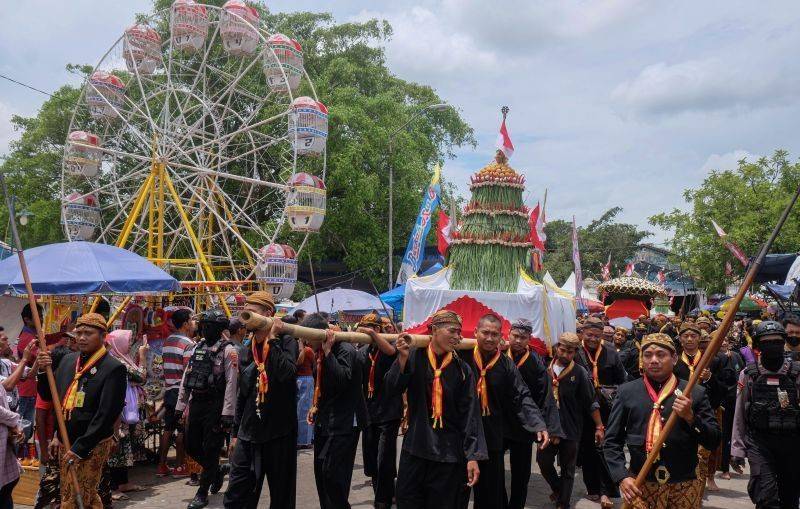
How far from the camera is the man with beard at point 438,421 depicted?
183 inches

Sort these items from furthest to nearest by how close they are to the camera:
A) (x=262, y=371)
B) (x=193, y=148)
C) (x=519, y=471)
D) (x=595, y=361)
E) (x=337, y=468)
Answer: (x=193, y=148), (x=595, y=361), (x=519, y=471), (x=337, y=468), (x=262, y=371)

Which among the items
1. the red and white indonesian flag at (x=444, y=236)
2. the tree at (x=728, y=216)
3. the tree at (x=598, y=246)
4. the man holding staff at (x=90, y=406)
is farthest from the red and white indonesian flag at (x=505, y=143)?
the tree at (x=598, y=246)

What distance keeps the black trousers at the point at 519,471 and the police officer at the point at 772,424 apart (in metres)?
1.81

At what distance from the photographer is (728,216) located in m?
26.5

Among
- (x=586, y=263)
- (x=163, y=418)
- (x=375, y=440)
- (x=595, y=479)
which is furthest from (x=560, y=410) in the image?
(x=586, y=263)

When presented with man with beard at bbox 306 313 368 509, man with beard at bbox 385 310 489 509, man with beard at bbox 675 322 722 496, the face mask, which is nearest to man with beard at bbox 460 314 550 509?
man with beard at bbox 385 310 489 509

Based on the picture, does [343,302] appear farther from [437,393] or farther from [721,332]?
[721,332]

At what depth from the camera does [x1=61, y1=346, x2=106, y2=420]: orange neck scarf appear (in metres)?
4.95

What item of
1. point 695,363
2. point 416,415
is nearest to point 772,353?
point 695,363

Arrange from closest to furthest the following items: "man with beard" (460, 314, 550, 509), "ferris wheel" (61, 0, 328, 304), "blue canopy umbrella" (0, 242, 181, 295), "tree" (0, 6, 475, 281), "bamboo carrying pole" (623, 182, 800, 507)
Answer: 1. "bamboo carrying pole" (623, 182, 800, 507)
2. "man with beard" (460, 314, 550, 509)
3. "blue canopy umbrella" (0, 242, 181, 295)
4. "ferris wheel" (61, 0, 328, 304)
5. "tree" (0, 6, 475, 281)

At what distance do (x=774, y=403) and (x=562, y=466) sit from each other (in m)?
2.17

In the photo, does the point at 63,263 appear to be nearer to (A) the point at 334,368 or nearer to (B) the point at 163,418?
(B) the point at 163,418

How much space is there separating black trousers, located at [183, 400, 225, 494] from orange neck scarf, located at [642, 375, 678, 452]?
4072mm

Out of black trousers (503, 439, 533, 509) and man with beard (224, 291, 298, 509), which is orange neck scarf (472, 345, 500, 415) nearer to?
black trousers (503, 439, 533, 509)
